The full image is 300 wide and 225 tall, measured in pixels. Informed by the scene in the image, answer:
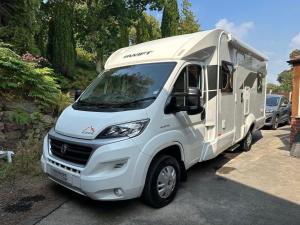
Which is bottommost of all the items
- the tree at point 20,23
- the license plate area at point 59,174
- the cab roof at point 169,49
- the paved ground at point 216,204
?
the paved ground at point 216,204

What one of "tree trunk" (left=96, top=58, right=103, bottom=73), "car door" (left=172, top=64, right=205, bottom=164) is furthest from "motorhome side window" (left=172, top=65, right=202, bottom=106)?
"tree trunk" (left=96, top=58, right=103, bottom=73)

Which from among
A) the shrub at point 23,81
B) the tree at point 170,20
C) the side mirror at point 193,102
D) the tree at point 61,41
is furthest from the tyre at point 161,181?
the tree at point 170,20

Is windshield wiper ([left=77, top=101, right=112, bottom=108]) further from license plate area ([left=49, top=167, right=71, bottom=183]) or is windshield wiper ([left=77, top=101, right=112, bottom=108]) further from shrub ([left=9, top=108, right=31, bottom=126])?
shrub ([left=9, top=108, right=31, bottom=126])

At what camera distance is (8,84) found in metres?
8.10

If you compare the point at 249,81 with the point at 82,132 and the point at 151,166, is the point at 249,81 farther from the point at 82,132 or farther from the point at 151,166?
the point at 82,132

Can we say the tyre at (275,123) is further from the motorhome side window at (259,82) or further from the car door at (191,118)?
the car door at (191,118)

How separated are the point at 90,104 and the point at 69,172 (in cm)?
117

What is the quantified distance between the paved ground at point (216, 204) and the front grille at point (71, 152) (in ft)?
2.68

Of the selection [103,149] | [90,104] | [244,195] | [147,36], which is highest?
[147,36]

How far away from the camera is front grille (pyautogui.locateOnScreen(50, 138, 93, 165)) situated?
4.48 m

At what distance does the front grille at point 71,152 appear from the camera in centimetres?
448

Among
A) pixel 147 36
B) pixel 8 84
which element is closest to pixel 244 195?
pixel 8 84

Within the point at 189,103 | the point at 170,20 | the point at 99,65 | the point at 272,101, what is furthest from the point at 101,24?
the point at 189,103

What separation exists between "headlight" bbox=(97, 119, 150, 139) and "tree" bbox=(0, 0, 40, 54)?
6.64 metres
